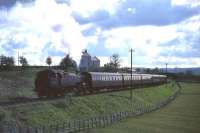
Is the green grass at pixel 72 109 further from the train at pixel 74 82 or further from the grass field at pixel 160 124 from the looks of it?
the grass field at pixel 160 124

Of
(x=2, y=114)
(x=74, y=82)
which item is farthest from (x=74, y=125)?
(x=74, y=82)

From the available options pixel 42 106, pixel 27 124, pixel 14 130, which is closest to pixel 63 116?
pixel 42 106

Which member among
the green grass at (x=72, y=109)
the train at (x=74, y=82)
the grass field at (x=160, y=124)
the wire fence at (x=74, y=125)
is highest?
the train at (x=74, y=82)

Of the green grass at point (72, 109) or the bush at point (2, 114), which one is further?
the green grass at point (72, 109)

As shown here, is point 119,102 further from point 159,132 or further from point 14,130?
point 14,130

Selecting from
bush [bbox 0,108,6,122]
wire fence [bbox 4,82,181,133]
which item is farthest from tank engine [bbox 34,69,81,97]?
bush [bbox 0,108,6,122]

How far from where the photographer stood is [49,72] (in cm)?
5078

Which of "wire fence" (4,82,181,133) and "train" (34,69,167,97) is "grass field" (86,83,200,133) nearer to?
"wire fence" (4,82,181,133)

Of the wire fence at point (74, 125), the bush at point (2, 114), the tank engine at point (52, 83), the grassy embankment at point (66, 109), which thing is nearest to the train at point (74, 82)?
the tank engine at point (52, 83)

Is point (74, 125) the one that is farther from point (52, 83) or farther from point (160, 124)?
point (160, 124)

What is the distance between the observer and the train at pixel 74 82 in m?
50.9

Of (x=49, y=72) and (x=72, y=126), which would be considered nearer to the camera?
(x=72, y=126)

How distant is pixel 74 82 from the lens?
57344 millimetres

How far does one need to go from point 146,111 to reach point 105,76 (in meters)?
10.6
